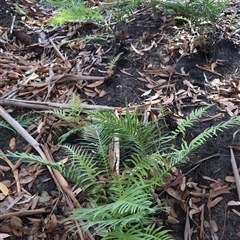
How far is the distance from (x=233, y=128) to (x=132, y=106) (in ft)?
2.09

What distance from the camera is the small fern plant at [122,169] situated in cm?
165

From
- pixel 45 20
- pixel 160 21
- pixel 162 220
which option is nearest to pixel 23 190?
pixel 162 220

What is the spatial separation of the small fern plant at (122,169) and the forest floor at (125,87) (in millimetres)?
148

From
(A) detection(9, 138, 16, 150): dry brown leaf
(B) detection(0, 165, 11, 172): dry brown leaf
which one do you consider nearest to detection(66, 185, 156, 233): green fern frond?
(B) detection(0, 165, 11, 172): dry brown leaf

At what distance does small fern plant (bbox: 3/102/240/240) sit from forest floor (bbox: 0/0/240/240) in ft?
0.49

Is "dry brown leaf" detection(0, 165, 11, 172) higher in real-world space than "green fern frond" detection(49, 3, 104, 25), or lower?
lower

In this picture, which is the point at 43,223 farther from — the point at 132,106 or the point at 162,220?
the point at 132,106

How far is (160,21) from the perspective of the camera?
3.27m

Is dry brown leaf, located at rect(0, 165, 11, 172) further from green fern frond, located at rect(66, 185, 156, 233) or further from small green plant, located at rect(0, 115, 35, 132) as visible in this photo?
green fern frond, located at rect(66, 185, 156, 233)

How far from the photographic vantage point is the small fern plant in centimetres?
165

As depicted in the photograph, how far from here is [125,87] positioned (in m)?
2.69

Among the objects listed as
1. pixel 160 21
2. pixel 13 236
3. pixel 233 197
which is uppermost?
pixel 160 21

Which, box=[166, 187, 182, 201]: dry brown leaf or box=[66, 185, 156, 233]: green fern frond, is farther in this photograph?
box=[166, 187, 182, 201]: dry brown leaf

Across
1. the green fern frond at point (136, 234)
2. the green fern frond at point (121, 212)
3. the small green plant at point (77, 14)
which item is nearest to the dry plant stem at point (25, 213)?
the green fern frond at point (121, 212)
